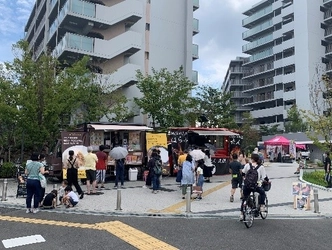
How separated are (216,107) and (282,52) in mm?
26667

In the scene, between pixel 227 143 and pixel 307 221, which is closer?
pixel 307 221

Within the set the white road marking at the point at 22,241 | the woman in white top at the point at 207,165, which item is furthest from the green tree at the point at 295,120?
the white road marking at the point at 22,241

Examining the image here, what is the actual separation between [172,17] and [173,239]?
3078 cm

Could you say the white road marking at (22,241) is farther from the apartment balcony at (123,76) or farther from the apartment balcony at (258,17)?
the apartment balcony at (258,17)

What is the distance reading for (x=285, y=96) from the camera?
5456 cm

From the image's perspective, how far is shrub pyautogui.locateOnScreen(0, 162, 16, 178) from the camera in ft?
54.3

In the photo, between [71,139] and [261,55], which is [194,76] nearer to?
[71,139]

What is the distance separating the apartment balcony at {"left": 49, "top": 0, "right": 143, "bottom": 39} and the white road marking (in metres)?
22.8

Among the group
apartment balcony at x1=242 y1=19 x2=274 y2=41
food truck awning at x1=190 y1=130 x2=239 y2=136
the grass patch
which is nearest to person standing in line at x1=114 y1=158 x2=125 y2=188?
food truck awning at x1=190 y1=130 x2=239 y2=136

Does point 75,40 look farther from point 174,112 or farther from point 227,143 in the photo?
point 227,143

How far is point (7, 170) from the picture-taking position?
16672 millimetres

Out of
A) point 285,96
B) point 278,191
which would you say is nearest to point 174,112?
point 278,191

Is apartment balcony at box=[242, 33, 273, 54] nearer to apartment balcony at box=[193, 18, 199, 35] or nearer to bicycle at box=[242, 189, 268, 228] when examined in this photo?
apartment balcony at box=[193, 18, 199, 35]

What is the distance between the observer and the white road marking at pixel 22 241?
20.3 ft
